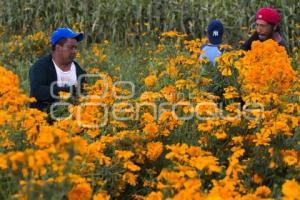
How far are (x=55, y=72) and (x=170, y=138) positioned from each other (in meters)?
1.44

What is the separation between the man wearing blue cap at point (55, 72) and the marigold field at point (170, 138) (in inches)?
23.7

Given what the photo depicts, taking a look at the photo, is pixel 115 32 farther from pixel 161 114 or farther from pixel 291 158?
pixel 291 158

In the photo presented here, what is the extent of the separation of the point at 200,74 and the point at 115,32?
473cm

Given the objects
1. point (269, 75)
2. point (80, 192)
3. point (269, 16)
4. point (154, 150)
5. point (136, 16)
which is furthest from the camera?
point (136, 16)

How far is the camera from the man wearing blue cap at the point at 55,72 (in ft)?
15.5

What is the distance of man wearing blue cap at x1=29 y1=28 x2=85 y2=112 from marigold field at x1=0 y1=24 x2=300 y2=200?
602 millimetres

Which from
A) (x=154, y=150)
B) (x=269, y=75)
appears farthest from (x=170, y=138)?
(x=269, y=75)

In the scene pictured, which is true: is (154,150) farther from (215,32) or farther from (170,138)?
(215,32)

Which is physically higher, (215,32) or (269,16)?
(269,16)

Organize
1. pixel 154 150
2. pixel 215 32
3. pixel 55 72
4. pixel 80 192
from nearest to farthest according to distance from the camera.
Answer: pixel 80 192
pixel 154 150
pixel 55 72
pixel 215 32

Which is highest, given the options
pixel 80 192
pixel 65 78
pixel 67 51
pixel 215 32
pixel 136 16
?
pixel 136 16

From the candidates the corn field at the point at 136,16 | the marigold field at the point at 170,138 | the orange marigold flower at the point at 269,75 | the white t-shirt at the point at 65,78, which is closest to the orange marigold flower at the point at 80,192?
the marigold field at the point at 170,138

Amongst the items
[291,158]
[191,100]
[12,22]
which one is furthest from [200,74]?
[12,22]

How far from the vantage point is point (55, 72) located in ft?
15.9
